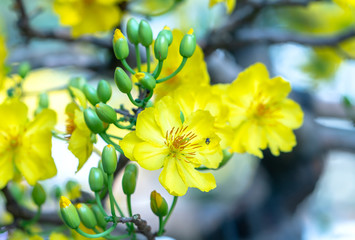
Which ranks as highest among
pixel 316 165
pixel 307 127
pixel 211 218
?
pixel 307 127

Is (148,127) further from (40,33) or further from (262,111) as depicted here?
(40,33)

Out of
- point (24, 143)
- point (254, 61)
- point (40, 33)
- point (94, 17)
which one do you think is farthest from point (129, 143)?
point (254, 61)


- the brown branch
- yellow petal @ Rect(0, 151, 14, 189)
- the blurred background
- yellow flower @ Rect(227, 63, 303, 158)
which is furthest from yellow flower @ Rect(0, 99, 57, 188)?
the brown branch

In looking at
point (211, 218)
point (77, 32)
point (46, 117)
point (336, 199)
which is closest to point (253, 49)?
point (211, 218)

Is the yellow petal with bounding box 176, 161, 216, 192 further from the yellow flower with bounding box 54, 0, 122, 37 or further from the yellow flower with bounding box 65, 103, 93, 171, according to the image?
the yellow flower with bounding box 54, 0, 122, 37

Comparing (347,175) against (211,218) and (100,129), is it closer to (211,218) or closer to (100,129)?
(211,218)

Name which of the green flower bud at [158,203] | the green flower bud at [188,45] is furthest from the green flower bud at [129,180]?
the green flower bud at [188,45]

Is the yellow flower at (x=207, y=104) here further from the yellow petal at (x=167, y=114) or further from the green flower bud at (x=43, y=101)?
the green flower bud at (x=43, y=101)

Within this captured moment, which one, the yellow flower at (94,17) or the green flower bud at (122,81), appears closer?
the green flower bud at (122,81)
